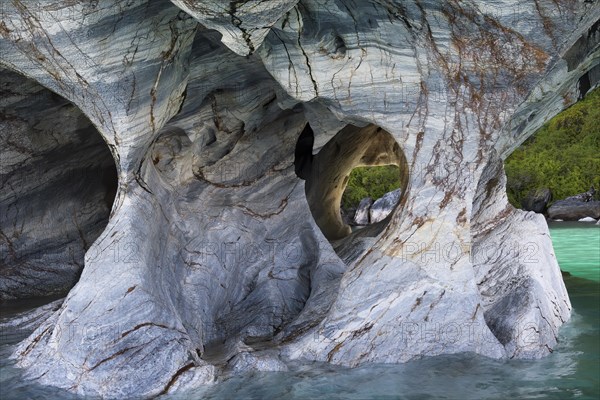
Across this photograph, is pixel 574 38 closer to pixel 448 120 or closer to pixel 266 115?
pixel 448 120

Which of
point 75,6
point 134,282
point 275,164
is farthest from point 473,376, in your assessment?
point 75,6

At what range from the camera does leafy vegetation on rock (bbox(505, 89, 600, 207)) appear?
26250 millimetres

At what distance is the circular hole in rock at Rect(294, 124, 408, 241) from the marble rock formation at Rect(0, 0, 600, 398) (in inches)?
74.3

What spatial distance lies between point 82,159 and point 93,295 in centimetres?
348

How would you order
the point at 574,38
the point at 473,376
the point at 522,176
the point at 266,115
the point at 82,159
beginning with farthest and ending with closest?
the point at 522,176
the point at 82,159
the point at 266,115
the point at 574,38
the point at 473,376

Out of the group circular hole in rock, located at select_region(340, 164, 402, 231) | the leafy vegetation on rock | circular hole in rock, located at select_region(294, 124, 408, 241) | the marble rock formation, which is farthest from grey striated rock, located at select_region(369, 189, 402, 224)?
the marble rock formation

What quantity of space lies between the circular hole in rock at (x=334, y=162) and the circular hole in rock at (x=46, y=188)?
2436mm

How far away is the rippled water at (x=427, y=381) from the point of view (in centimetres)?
484

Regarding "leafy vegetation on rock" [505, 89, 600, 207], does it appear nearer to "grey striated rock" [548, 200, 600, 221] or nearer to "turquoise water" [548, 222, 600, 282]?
"grey striated rock" [548, 200, 600, 221]

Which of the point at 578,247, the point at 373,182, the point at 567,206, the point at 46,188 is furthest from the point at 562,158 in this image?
the point at 46,188

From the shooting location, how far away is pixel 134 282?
5453mm

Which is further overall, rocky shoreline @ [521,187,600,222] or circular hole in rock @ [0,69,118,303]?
rocky shoreline @ [521,187,600,222]

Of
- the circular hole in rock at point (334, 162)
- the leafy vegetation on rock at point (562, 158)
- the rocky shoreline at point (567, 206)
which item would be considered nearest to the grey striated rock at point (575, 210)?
the rocky shoreline at point (567, 206)

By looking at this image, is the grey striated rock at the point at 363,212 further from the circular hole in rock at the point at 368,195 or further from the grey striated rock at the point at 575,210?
the grey striated rock at the point at 575,210
